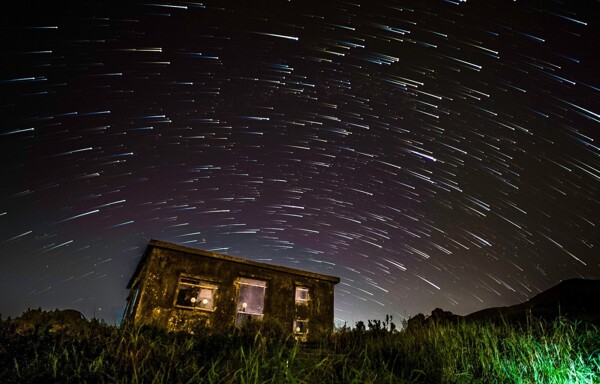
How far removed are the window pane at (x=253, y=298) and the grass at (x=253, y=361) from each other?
9.17m

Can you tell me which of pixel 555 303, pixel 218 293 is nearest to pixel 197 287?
pixel 218 293

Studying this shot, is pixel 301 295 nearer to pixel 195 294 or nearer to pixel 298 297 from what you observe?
pixel 298 297

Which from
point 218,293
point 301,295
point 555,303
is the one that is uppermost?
point 555,303

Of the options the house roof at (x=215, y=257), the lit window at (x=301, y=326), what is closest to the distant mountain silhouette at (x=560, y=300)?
the house roof at (x=215, y=257)

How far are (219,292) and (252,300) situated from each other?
8.34 ft

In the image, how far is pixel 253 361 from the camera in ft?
13.2

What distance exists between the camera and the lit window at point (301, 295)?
51.5 ft

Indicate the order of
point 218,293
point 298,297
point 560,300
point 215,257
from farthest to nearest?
point 560,300, point 298,297, point 215,257, point 218,293

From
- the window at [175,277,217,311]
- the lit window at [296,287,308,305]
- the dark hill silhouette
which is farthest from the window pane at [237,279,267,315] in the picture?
the dark hill silhouette

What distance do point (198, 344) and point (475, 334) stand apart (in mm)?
4939

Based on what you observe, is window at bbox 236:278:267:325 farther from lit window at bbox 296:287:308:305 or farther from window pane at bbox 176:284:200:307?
window pane at bbox 176:284:200:307

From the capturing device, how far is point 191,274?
44.9 feet

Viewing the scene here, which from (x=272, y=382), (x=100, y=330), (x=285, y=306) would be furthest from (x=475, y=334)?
(x=285, y=306)

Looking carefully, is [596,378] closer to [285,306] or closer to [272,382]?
[272,382]
